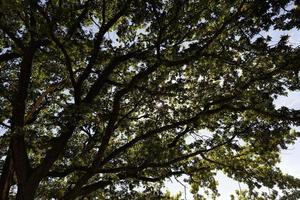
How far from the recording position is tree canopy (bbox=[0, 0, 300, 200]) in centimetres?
1162

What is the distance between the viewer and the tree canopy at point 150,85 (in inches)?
458

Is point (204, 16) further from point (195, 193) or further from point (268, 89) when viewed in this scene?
point (195, 193)

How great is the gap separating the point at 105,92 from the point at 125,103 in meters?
1.07

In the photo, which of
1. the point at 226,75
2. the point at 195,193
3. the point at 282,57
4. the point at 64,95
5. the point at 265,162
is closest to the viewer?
the point at 282,57

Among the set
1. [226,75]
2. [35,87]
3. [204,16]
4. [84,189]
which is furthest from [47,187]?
[204,16]

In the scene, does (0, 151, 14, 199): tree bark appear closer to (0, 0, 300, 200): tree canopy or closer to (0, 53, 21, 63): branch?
(0, 0, 300, 200): tree canopy

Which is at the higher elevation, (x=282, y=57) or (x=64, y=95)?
(x=64, y=95)

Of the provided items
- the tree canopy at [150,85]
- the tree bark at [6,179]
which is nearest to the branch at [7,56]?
the tree canopy at [150,85]

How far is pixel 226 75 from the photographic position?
Result: 47.0 ft

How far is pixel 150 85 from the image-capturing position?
1406cm

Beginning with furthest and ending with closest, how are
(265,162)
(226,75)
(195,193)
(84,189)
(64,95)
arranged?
(195,193) → (265,162) → (64,95) → (84,189) → (226,75)

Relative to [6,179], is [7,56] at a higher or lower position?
higher

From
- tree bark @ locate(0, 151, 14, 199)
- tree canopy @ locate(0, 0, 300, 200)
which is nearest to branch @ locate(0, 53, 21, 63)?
tree canopy @ locate(0, 0, 300, 200)

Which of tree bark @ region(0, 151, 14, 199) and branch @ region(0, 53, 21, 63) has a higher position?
branch @ region(0, 53, 21, 63)
